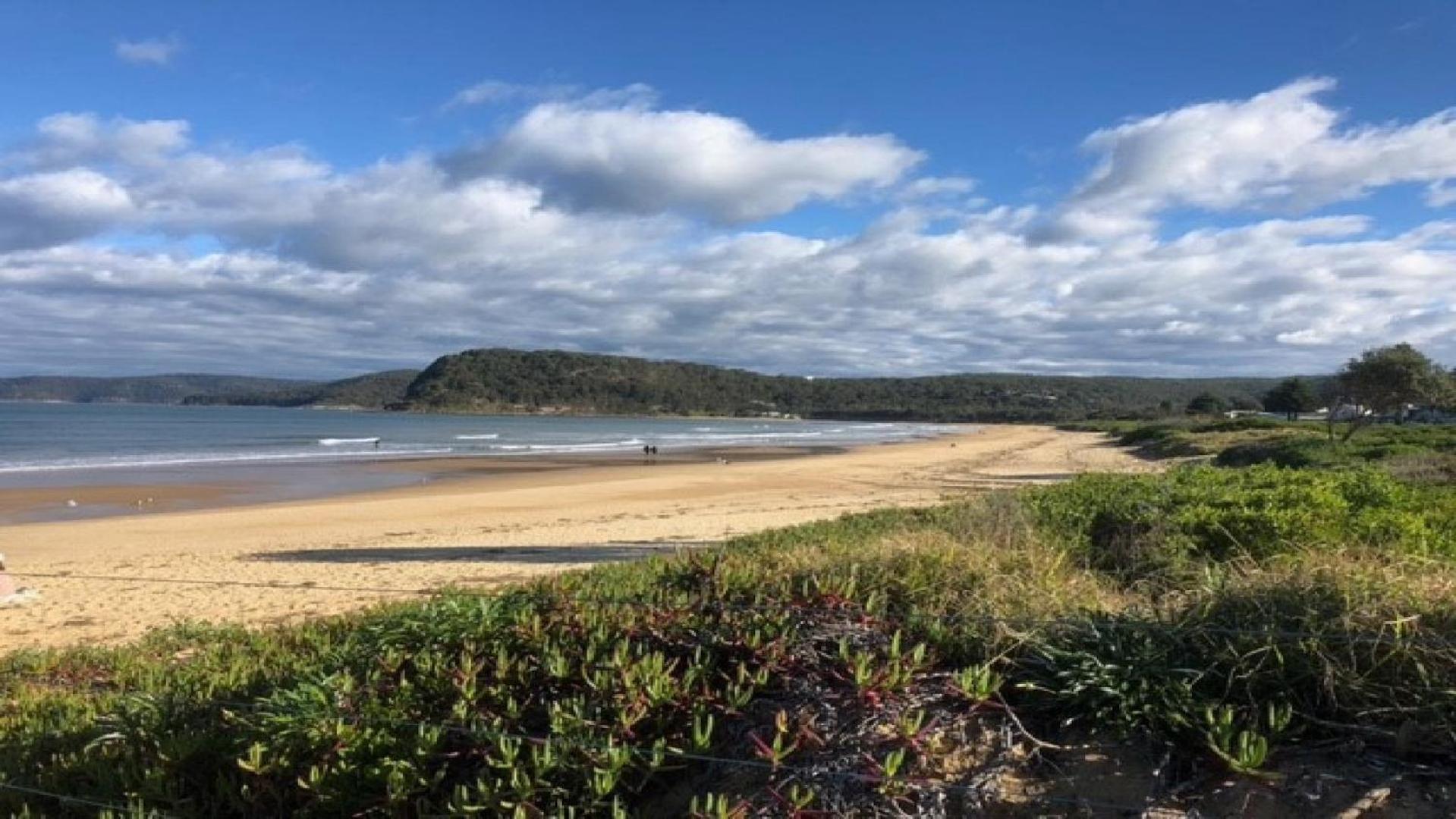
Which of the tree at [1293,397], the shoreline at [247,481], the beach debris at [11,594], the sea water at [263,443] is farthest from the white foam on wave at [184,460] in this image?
the tree at [1293,397]

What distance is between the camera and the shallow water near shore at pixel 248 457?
27.4 m

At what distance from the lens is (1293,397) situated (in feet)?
300

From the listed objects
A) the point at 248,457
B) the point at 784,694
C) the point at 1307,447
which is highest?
the point at 784,694

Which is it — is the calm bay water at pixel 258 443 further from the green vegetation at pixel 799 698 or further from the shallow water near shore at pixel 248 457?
the green vegetation at pixel 799 698

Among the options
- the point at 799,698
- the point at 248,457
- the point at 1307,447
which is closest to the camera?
the point at 799,698

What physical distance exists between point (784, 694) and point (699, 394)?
17052cm

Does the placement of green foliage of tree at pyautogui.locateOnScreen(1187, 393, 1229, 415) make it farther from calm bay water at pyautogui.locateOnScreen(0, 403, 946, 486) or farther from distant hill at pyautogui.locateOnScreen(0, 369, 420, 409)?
distant hill at pyautogui.locateOnScreen(0, 369, 420, 409)

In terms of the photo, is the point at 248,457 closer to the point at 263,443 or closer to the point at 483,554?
the point at 263,443

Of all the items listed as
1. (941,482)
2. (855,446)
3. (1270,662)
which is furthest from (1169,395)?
(1270,662)

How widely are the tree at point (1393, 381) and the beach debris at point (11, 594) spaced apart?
3266 centimetres

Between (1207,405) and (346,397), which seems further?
(346,397)

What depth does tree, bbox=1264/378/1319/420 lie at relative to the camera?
297ft

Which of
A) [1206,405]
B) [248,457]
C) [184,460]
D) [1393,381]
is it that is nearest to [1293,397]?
[1206,405]

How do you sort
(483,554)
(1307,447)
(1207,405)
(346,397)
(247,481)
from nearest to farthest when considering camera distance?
(483,554)
(1307,447)
(247,481)
(1207,405)
(346,397)
